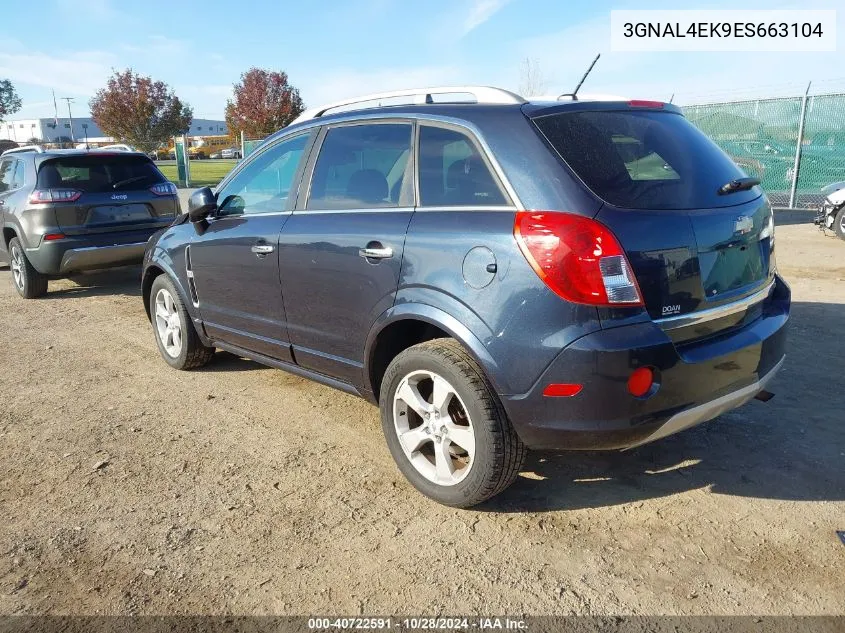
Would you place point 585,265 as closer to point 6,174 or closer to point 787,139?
point 6,174

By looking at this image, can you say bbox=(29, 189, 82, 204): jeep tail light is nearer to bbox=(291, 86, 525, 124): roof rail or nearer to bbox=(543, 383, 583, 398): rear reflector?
bbox=(291, 86, 525, 124): roof rail

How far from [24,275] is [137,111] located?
29.2 m

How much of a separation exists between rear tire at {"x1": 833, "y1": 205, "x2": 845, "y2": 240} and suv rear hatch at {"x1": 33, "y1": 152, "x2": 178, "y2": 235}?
9.62 m

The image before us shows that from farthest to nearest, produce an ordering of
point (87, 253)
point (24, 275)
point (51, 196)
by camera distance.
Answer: point (24, 275)
point (87, 253)
point (51, 196)

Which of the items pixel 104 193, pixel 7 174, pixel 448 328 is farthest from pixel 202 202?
pixel 7 174

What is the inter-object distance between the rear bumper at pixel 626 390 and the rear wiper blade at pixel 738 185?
2.09 feet

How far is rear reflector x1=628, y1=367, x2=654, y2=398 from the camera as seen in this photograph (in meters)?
2.46

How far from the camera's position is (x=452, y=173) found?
2.96 meters

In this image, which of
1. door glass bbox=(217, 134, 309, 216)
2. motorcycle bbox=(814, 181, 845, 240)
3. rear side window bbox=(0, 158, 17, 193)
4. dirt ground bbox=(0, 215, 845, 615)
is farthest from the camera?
motorcycle bbox=(814, 181, 845, 240)

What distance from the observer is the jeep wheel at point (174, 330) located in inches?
189

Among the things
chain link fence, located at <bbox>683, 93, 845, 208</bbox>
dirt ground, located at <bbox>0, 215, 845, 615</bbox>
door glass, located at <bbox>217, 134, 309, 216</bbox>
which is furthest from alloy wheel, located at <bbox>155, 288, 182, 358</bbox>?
chain link fence, located at <bbox>683, 93, 845, 208</bbox>

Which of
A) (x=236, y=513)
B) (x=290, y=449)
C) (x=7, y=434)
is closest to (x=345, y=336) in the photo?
(x=290, y=449)

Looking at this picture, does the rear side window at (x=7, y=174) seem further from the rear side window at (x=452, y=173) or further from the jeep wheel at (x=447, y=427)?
the jeep wheel at (x=447, y=427)

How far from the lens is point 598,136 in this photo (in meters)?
2.80
